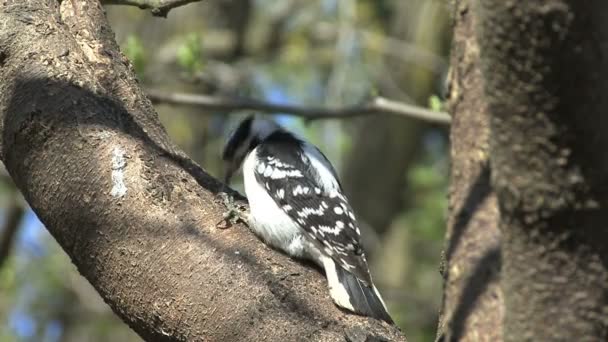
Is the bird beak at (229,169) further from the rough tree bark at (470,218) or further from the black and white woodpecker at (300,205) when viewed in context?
the rough tree bark at (470,218)

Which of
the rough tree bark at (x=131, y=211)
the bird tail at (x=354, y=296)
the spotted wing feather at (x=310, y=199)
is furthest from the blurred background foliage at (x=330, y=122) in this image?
the rough tree bark at (x=131, y=211)

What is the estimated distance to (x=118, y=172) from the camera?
10.5 ft

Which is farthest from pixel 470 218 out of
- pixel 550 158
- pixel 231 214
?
pixel 231 214

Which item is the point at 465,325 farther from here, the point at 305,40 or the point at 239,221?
the point at 305,40

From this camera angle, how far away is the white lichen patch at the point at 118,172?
10.4 ft

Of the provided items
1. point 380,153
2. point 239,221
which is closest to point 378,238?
point 380,153

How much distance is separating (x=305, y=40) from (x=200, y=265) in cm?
683

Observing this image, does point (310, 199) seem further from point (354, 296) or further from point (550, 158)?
point (550, 158)

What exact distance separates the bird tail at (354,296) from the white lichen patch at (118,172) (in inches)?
31.1

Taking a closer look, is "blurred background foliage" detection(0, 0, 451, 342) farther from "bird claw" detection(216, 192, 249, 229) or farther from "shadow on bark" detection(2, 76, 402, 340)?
"shadow on bark" detection(2, 76, 402, 340)

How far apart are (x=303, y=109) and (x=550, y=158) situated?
150 inches

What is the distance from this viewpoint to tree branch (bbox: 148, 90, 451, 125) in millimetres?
5258

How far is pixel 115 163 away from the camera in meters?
3.23

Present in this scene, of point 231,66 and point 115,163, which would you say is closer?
point 115,163
